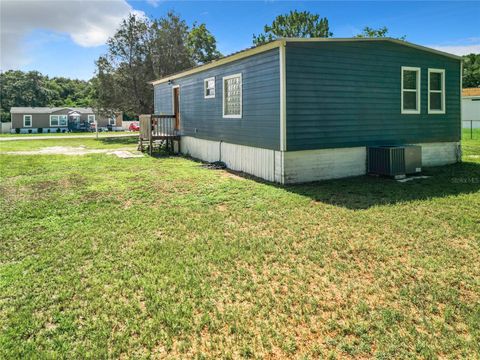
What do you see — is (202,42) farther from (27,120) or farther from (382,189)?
(382,189)

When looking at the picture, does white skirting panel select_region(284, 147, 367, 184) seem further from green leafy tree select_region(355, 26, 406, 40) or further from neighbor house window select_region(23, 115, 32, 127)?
neighbor house window select_region(23, 115, 32, 127)

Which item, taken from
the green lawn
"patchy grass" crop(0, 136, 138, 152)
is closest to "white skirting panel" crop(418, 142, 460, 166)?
the green lawn

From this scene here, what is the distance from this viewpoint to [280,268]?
4.14m

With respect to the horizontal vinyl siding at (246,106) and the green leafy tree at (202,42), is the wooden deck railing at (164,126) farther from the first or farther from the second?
the green leafy tree at (202,42)

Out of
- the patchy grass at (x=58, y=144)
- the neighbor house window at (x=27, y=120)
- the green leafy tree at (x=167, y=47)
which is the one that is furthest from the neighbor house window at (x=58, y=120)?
the green leafy tree at (x=167, y=47)

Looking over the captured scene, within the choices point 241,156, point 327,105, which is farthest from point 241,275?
point 241,156

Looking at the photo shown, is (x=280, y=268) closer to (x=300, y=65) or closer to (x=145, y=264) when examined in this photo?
(x=145, y=264)

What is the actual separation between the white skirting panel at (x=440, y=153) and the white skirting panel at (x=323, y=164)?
104 inches

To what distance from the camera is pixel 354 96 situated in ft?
30.7

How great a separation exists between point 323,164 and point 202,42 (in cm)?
3301

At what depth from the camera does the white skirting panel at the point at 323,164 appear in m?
8.66

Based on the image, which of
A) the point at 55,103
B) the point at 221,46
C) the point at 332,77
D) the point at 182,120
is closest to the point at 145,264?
the point at 332,77

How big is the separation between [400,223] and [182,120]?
11.2 meters

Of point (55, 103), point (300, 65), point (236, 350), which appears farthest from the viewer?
point (55, 103)
